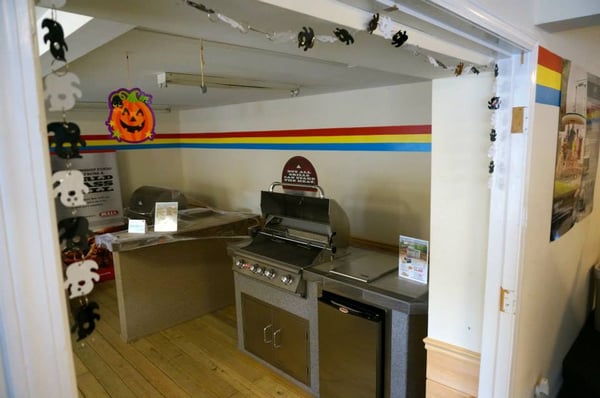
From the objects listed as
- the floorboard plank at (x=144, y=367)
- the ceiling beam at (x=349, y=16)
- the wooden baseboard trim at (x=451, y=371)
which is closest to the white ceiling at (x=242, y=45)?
the ceiling beam at (x=349, y=16)

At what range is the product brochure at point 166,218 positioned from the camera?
3277 millimetres

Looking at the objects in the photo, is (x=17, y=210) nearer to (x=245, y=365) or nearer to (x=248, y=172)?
(x=245, y=365)

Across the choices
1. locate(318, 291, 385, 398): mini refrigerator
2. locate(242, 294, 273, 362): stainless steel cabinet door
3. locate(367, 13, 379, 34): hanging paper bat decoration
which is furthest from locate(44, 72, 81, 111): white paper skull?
locate(242, 294, 273, 362): stainless steel cabinet door

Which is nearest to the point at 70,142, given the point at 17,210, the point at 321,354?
the point at 17,210

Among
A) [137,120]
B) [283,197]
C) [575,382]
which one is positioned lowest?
[575,382]

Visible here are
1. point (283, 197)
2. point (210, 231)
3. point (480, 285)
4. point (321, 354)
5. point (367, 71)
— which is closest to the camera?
point (480, 285)

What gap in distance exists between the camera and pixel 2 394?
1.51 ft

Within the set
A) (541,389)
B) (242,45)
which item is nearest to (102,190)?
(242,45)

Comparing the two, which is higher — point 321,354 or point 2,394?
point 2,394

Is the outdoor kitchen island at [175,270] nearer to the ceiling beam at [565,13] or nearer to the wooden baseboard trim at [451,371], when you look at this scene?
the wooden baseboard trim at [451,371]

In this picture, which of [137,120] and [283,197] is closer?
[137,120]

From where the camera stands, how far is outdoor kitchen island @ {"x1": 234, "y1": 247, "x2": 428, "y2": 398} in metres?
2.04

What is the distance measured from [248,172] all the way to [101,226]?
6.42ft

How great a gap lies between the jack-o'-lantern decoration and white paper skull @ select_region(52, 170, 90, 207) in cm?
105
